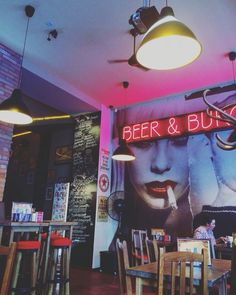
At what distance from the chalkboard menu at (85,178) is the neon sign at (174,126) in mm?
828

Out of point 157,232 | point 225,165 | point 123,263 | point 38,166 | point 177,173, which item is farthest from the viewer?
point 38,166

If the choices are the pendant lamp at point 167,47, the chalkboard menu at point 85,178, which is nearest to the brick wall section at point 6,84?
the chalkboard menu at point 85,178

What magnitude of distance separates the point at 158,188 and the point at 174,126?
139 centimetres

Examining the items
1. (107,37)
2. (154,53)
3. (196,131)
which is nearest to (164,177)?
(196,131)

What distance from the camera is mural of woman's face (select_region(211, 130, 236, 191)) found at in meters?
4.91

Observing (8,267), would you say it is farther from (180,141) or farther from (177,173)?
(180,141)

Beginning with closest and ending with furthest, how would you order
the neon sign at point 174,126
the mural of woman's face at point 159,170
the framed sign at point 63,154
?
the neon sign at point 174,126, the mural of woman's face at point 159,170, the framed sign at point 63,154

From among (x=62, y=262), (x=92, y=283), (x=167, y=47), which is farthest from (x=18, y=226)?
(x=167, y=47)

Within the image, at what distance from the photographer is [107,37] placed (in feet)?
13.8

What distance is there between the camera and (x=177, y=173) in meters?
5.61

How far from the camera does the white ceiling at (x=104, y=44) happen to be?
3.66 meters

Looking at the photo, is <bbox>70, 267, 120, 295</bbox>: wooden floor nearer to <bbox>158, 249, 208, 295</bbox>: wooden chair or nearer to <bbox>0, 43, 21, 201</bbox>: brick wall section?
<bbox>0, 43, 21, 201</bbox>: brick wall section

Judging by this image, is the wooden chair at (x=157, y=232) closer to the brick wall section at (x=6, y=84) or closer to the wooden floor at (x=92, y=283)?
the wooden floor at (x=92, y=283)

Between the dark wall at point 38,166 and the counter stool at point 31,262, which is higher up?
the dark wall at point 38,166
